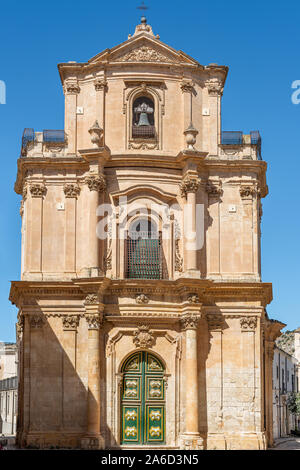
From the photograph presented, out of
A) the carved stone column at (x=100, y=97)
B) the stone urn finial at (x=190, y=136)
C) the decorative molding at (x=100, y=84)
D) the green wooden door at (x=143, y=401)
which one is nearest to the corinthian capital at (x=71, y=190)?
the carved stone column at (x=100, y=97)

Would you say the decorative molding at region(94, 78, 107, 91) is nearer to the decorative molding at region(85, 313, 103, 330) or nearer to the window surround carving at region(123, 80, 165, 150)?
the window surround carving at region(123, 80, 165, 150)

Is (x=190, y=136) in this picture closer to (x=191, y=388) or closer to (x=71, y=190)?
(x=71, y=190)

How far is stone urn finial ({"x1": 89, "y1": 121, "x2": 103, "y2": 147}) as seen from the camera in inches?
1470

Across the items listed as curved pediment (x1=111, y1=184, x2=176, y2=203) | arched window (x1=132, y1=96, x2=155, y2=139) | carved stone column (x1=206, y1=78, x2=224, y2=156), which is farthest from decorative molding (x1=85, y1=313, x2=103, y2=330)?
carved stone column (x1=206, y1=78, x2=224, y2=156)

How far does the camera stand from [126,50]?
38688 mm

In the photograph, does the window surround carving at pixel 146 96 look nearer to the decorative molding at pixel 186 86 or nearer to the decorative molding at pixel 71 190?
the decorative molding at pixel 186 86

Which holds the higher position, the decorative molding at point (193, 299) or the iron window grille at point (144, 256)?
the iron window grille at point (144, 256)

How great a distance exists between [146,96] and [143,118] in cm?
99

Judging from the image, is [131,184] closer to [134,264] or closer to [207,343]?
[134,264]

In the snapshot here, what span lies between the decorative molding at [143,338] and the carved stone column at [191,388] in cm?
143

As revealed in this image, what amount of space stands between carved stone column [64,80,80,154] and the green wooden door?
29.4 ft

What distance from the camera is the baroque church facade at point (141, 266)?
3588 cm
